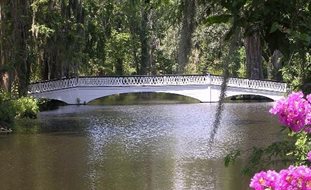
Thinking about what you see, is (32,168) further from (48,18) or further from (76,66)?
(76,66)

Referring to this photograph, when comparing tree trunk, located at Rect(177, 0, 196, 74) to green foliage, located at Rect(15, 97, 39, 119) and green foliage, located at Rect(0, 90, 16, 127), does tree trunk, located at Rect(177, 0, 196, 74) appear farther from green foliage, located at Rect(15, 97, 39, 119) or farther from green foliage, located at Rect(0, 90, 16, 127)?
green foliage, located at Rect(15, 97, 39, 119)

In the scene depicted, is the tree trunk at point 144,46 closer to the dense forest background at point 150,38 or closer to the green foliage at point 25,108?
the dense forest background at point 150,38

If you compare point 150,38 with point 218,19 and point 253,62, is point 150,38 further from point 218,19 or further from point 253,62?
point 218,19

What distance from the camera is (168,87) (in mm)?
29188

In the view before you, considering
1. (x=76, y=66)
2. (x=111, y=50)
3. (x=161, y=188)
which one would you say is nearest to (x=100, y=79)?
(x=76, y=66)

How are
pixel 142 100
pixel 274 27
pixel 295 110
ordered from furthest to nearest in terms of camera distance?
pixel 142 100, pixel 295 110, pixel 274 27

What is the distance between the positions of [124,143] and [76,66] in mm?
15916

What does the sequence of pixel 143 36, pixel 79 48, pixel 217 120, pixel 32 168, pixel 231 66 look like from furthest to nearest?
1. pixel 143 36
2. pixel 79 48
3. pixel 32 168
4. pixel 217 120
5. pixel 231 66

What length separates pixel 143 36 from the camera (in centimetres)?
4162

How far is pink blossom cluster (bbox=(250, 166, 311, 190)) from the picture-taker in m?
2.01

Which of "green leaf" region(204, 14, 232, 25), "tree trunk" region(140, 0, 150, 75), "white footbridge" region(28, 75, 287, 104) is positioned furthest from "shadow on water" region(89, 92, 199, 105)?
"green leaf" region(204, 14, 232, 25)

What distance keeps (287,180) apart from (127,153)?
978 cm

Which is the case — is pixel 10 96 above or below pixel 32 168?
above

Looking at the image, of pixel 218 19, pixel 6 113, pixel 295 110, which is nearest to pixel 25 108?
pixel 6 113
